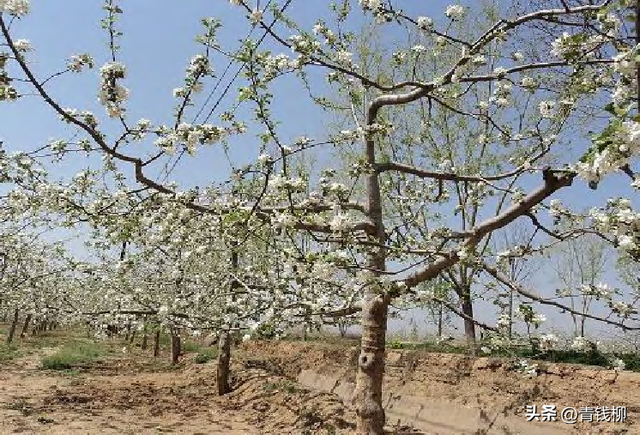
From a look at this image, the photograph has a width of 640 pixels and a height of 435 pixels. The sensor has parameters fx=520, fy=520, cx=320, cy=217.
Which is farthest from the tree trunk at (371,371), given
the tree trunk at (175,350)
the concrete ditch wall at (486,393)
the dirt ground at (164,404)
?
the tree trunk at (175,350)

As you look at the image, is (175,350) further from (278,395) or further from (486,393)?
(486,393)

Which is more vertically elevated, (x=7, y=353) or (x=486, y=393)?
(x=486, y=393)

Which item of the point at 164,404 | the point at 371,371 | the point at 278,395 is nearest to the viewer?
the point at 371,371

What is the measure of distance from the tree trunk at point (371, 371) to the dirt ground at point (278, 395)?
2.60 m

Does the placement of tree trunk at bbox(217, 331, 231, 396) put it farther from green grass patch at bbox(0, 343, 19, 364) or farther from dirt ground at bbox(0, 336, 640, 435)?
green grass patch at bbox(0, 343, 19, 364)

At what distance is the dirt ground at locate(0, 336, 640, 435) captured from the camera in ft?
28.9

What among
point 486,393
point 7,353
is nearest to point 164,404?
point 486,393

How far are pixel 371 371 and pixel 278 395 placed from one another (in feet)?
19.9

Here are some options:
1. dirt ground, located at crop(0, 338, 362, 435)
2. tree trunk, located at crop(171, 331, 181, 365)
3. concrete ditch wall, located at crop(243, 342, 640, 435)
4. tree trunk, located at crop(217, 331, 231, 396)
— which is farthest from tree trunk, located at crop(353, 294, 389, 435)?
tree trunk, located at crop(171, 331, 181, 365)

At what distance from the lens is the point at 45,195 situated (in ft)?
23.8

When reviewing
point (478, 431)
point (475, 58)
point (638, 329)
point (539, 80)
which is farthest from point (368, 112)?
point (478, 431)

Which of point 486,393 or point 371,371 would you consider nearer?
point 371,371

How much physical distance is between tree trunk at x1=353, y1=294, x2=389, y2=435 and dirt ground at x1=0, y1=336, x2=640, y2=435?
2.60 m

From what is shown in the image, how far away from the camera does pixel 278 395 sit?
12.1 m
